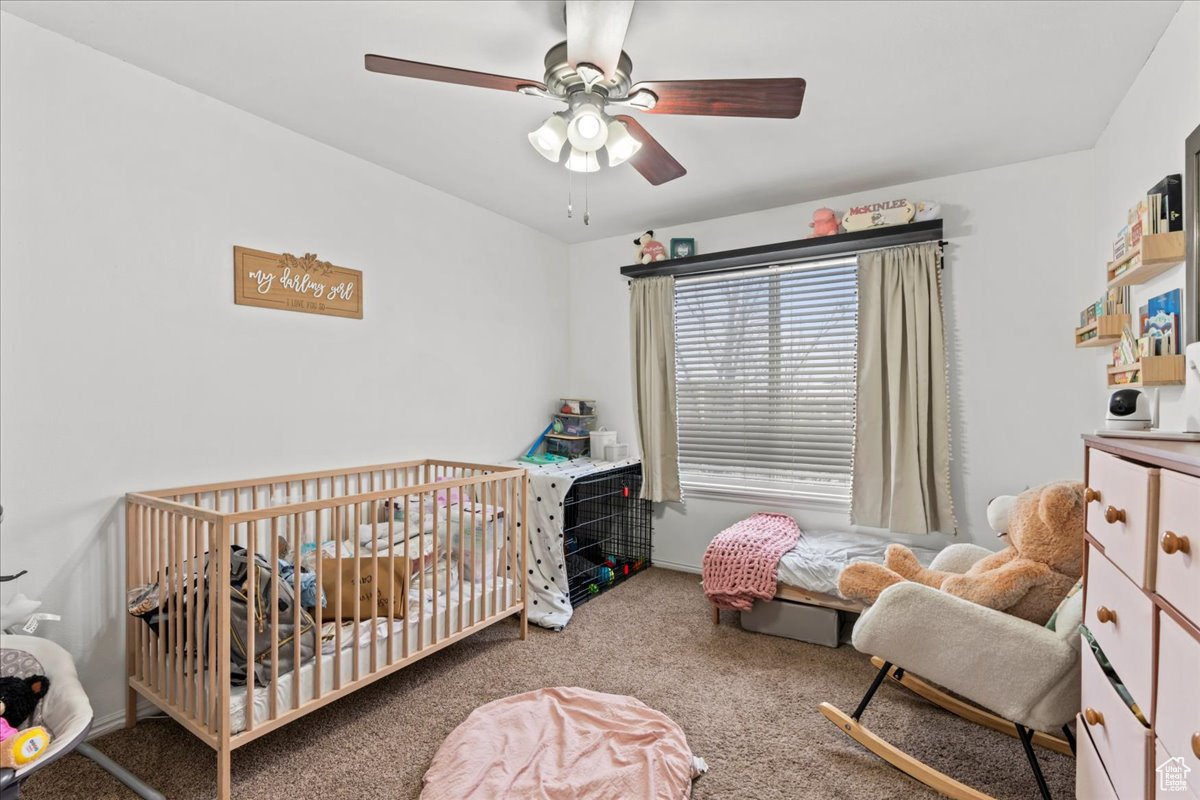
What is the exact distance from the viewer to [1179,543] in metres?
0.85

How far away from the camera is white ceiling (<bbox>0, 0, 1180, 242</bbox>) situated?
5.54 feet

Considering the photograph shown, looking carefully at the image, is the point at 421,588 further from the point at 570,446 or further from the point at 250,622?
the point at 570,446

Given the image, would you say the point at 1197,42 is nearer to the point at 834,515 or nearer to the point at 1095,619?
the point at 1095,619

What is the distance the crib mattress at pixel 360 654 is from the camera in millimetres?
1709

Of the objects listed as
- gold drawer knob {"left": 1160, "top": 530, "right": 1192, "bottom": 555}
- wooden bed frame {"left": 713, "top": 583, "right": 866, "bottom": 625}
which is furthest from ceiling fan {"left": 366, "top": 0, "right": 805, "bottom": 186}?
wooden bed frame {"left": 713, "top": 583, "right": 866, "bottom": 625}

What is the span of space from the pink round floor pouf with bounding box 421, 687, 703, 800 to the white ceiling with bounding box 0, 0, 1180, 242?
7.58 feet

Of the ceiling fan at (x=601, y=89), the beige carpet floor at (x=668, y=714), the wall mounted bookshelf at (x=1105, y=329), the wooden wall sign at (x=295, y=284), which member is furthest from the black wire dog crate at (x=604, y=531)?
the wall mounted bookshelf at (x=1105, y=329)

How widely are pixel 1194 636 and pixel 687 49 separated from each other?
1.94 metres

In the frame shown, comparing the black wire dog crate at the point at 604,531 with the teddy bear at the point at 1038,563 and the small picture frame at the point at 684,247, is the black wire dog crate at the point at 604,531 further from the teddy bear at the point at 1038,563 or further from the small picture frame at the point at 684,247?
the teddy bear at the point at 1038,563

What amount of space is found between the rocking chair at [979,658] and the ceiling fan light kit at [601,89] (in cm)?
152

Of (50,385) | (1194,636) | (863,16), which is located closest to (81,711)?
(50,385)

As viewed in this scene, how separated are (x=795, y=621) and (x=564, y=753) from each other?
1.42m

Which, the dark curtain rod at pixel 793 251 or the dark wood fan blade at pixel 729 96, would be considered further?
the dark curtain rod at pixel 793 251

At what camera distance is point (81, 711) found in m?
1.42
